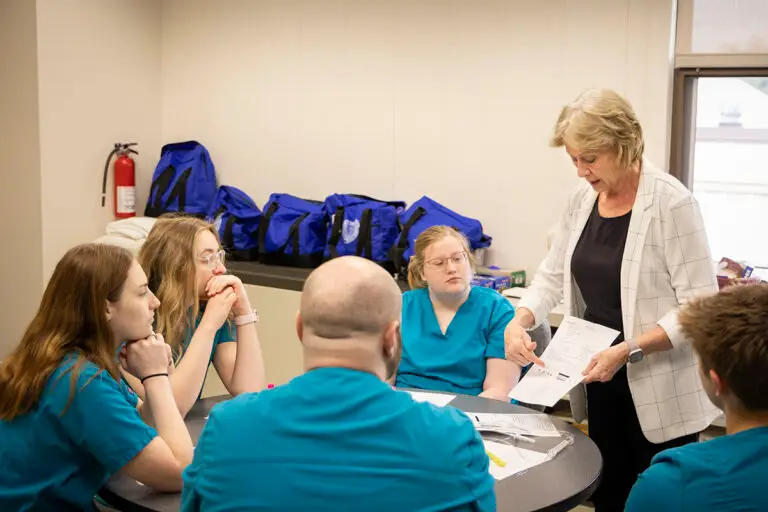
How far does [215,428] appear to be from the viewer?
152 centimetres

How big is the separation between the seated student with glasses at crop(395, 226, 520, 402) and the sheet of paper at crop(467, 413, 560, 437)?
42 cm

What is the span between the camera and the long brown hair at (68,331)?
1.96 metres

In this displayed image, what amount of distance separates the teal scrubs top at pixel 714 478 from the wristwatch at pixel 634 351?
2.94ft

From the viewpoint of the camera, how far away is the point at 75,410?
6.38 feet

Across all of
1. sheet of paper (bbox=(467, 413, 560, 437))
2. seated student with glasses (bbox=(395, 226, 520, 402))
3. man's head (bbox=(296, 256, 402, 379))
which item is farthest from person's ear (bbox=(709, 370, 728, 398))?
seated student with glasses (bbox=(395, 226, 520, 402))

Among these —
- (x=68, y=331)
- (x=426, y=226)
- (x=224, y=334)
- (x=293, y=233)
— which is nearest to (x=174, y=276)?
(x=224, y=334)

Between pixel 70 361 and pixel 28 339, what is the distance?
122 mm

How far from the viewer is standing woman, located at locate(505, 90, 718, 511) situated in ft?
8.23

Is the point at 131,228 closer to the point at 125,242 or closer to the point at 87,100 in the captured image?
the point at 125,242

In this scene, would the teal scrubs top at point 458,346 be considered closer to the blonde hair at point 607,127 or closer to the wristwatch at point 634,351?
the wristwatch at point 634,351

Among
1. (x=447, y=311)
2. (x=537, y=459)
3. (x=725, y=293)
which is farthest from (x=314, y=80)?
(x=725, y=293)

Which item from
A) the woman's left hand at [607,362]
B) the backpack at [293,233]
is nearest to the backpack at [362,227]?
the backpack at [293,233]

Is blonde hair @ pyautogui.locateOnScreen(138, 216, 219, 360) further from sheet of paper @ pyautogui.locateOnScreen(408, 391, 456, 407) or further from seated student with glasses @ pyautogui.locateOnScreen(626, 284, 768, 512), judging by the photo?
seated student with glasses @ pyautogui.locateOnScreen(626, 284, 768, 512)

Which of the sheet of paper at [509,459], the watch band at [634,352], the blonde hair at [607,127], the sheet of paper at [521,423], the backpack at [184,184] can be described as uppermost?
the blonde hair at [607,127]
